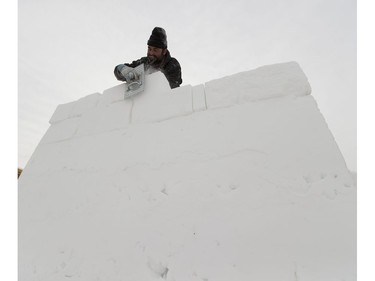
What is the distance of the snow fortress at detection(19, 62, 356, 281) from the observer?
3.15 feet

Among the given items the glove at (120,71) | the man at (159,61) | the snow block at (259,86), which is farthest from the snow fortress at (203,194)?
the man at (159,61)

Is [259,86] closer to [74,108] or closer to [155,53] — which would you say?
[155,53]

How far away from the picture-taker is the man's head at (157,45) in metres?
2.10

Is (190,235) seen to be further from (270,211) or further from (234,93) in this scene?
(234,93)

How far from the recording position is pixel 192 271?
1027 millimetres

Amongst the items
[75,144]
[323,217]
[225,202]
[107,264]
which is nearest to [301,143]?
[323,217]

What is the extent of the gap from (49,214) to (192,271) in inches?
47.9

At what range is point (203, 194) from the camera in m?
1.19

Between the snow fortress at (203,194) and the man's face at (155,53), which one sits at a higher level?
the man's face at (155,53)

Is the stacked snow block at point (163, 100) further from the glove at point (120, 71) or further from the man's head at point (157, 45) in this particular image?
the man's head at point (157, 45)

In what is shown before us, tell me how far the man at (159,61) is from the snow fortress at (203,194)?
0.44 meters

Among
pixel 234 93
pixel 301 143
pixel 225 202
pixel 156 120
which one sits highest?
pixel 234 93

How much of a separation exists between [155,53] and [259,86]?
4.23ft

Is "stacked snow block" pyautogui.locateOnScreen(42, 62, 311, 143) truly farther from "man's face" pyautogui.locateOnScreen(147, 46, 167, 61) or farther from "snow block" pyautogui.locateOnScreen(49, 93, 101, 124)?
"man's face" pyautogui.locateOnScreen(147, 46, 167, 61)
